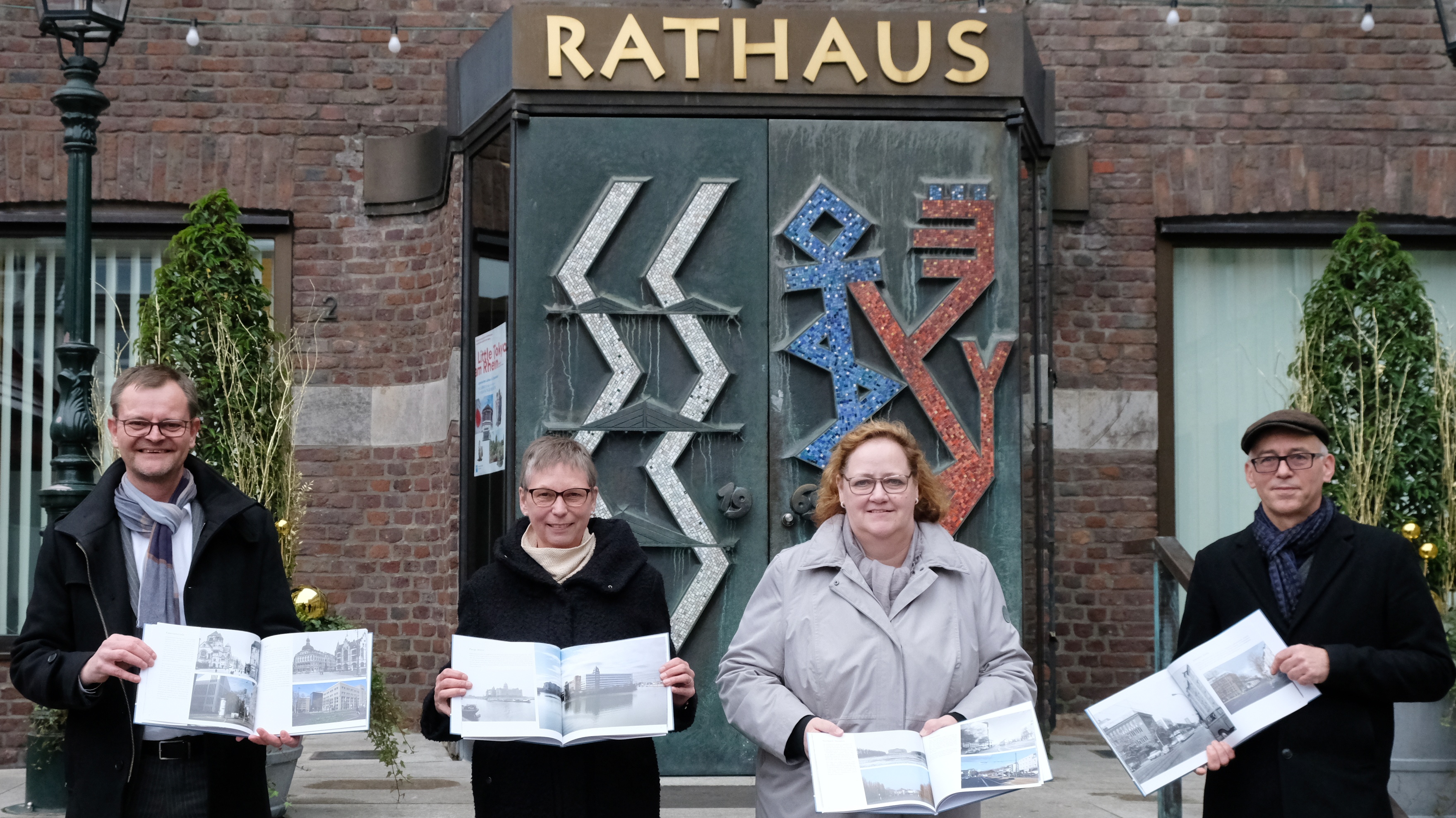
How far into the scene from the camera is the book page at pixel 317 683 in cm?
332

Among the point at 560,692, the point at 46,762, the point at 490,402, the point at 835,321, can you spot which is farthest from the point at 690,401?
the point at 560,692

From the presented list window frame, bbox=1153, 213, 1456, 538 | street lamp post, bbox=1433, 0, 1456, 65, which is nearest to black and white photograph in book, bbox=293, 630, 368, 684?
street lamp post, bbox=1433, 0, 1456, 65

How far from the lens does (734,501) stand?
6.52 m

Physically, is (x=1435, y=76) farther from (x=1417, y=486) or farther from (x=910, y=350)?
(x=910, y=350)

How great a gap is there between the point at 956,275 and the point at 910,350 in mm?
404

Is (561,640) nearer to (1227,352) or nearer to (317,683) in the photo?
(317,683)

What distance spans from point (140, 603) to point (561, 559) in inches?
37.2

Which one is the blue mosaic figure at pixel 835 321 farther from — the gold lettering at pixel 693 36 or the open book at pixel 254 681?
the open book at pixel 254 681

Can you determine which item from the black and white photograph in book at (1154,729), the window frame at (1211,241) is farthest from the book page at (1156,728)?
the window frame at (1211,241)

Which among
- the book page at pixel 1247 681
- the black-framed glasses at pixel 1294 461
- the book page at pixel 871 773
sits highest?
the black-framed glasses at pixel 1294 461

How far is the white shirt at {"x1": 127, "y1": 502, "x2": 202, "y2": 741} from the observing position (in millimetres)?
3400

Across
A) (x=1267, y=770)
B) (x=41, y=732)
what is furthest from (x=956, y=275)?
(x=41, y=732)

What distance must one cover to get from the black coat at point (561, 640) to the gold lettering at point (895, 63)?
3758 mm

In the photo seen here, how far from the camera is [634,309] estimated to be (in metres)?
6.58
